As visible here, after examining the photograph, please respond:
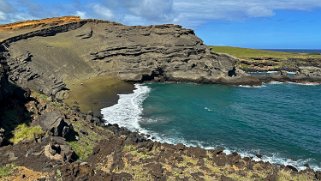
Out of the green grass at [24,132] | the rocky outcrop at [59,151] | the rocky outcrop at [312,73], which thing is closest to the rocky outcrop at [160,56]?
the rocky outcrop at [312,73]

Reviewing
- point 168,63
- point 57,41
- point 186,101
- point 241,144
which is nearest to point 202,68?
point 168,63

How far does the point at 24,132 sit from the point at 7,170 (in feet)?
22.2

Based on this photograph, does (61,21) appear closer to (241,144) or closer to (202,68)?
(202,68)

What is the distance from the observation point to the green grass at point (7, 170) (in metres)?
29.8

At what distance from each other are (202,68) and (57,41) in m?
36.3

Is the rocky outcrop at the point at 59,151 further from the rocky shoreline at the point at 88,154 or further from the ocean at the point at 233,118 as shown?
the ocean at the point at 233,118

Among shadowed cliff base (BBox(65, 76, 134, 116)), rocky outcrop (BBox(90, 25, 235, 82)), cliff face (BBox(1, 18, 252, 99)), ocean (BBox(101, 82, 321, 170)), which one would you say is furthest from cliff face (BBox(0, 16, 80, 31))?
ocean (BBox(101, 82, 321, 170))

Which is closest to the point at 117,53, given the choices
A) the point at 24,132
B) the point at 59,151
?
the point at 24,132

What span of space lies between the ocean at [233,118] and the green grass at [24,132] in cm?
1540

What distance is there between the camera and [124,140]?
38.9 metres

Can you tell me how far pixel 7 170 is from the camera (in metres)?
30.4

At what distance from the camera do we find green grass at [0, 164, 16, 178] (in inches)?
1172

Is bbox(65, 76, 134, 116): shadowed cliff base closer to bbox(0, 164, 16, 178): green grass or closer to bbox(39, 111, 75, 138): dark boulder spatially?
bbox(39, 111, 75, 138): dark boulder

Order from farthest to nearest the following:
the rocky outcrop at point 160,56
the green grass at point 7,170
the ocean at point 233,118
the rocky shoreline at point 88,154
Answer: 1. the rocky outcrop at point 160,56
2. the ocean at point 233,118
3. the rocky shoreline at point 88,154
4. the green grass at point 7,170
